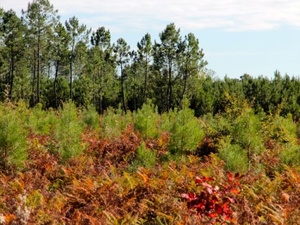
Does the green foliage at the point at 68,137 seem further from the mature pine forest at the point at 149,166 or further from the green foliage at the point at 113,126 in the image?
the green foliage at the point at 113,126

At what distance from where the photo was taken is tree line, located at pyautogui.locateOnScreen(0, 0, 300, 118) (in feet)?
169

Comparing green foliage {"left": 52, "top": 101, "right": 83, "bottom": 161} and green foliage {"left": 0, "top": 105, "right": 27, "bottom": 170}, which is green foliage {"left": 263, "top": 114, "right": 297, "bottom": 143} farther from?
green foliage {"left": 0, "top": 105, "right": 27, "bottom": 170}

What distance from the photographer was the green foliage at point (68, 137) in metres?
9.98

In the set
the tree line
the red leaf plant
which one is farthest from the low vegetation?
the tree line

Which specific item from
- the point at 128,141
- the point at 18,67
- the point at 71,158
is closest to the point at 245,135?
the point at 128,141

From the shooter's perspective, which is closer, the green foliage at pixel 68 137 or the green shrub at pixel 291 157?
the green shrub at pixel 291 157

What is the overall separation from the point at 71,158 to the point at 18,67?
175 ft

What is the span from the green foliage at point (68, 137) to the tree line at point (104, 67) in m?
34.1

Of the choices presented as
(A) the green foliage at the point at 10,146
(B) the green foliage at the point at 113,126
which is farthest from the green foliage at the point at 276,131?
(A) the green foliage at the point at 10,146

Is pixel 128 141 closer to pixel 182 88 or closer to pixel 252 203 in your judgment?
pixel 252 203

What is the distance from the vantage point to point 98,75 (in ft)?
196

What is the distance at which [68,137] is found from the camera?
35.3ft

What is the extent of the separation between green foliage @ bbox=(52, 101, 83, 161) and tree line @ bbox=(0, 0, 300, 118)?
34.1 metres

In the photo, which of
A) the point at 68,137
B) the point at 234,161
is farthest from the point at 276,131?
the point at 68,137
